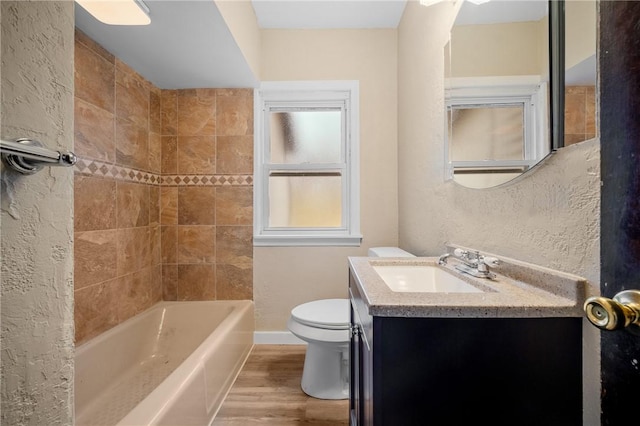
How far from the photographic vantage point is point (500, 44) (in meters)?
1.07

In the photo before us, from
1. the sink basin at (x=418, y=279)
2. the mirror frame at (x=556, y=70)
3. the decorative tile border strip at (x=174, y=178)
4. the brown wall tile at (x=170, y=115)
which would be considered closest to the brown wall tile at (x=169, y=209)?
the decorative tile border strip at (x=174, y=178)

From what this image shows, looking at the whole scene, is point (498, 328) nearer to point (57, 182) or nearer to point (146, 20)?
point (57, 182)

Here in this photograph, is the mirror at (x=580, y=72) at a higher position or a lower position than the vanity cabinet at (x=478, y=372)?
higher

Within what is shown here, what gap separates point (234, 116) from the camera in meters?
2.29

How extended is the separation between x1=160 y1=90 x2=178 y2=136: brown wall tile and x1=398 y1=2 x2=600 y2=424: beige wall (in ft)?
5.72

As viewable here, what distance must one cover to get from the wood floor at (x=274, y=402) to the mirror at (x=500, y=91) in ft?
4.47

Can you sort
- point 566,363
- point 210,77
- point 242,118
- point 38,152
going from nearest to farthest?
point 38,152
point 566,363
point 210,77
point 242,118

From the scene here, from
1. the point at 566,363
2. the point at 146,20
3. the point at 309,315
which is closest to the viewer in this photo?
the point at 566,363

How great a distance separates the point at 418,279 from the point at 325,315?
2.20 feet

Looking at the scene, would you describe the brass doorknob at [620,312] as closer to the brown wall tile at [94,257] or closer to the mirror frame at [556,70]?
the mirror frame at [556,70]

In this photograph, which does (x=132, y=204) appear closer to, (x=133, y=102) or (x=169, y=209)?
(x=169, y=209)

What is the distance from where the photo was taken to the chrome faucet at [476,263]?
0.99m

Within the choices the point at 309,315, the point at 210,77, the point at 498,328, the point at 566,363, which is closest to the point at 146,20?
the point at 210,77

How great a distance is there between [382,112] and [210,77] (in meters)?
1.31
